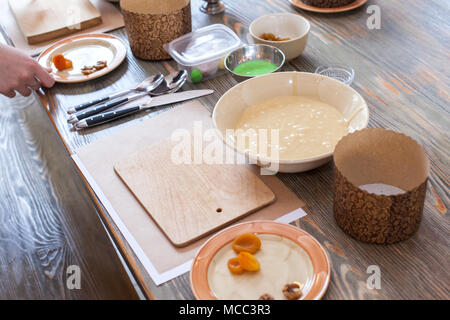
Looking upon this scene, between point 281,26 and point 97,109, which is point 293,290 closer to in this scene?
point 97,109

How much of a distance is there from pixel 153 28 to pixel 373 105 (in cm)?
62

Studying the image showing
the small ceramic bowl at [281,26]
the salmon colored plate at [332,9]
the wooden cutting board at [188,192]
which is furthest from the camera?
the salmon colored plate at [332,9]

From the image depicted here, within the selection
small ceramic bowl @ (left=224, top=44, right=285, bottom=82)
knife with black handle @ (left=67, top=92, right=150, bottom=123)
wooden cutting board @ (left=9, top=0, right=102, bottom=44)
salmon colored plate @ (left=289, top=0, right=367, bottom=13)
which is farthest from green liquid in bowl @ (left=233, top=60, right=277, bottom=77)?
wooden cutting board @ (left=9, top=0, right=102, bottom=44)

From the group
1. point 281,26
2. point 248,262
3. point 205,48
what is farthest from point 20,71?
point 248,262

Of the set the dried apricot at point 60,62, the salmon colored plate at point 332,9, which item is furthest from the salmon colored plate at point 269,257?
the salmon colored plate at point 332,9

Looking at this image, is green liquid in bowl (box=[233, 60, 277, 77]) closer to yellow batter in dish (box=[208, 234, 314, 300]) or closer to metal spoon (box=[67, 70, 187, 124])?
metal spoon (box=[67, 70, 187, 124])

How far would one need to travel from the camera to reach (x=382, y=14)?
57.5 inches

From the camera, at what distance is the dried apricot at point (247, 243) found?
79cm

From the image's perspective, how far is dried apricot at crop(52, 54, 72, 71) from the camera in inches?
51.9

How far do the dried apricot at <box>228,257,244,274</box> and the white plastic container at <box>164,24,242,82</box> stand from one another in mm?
602

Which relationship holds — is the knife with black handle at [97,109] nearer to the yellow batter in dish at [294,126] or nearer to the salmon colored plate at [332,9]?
the yellow batter in dish at [294,126]

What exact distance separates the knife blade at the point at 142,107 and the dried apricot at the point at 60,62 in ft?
0.87
